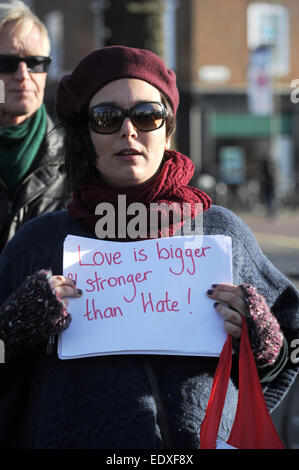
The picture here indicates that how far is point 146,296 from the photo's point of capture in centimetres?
175

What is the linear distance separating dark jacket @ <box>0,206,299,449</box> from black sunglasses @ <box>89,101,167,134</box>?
267mm

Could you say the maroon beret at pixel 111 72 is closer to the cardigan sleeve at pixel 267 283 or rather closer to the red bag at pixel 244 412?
the cardigan sleeve at pixel 267 283

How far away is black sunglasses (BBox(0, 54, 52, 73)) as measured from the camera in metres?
2.41

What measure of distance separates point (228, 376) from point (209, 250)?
1.07ft

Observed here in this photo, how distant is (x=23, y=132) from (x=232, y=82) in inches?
779

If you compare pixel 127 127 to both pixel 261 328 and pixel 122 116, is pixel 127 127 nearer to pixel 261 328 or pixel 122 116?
pixel 122 116

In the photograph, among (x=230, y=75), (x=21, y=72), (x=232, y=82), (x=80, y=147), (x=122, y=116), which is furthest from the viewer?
(x=232, y=82)

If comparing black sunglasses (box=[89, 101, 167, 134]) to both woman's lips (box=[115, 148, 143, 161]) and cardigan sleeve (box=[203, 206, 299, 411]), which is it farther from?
cardigan sleeve (box=[203, 206, 299, 411])

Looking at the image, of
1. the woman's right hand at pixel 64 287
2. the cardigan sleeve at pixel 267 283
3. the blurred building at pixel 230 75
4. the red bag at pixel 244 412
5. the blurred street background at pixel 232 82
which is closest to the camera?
the red bag at pixel 244 412
